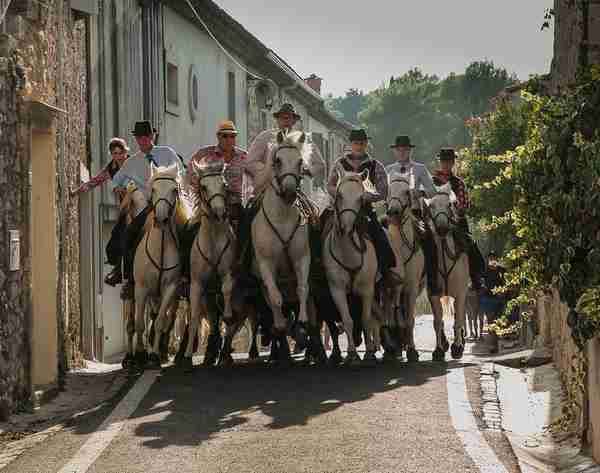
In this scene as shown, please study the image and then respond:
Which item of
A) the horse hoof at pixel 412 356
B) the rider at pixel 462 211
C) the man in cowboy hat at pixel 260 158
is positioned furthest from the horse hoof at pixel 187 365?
the rider at pixel 462 211

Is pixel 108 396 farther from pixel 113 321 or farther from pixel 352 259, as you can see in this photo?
pixel 113 321

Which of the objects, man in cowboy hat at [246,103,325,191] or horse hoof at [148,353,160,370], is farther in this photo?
horse hoof at [148,353,160,370]

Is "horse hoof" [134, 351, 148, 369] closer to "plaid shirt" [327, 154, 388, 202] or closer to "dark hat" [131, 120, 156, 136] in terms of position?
"dark hat" [131, 120, 156, 136]

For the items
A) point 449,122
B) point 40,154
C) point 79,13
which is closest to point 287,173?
point 40,154

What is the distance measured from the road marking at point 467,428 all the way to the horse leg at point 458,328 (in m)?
2.92

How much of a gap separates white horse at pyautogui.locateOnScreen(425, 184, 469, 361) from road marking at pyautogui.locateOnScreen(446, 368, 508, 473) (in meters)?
3.10

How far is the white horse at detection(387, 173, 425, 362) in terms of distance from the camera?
47.7ft

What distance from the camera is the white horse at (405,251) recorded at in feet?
47.7

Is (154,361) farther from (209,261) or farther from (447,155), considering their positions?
(447,155)

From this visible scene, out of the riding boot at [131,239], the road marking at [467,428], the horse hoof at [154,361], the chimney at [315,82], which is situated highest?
the chimney at [315,82]

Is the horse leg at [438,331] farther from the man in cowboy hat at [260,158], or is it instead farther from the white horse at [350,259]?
the man in cowboy hat at [260,158]

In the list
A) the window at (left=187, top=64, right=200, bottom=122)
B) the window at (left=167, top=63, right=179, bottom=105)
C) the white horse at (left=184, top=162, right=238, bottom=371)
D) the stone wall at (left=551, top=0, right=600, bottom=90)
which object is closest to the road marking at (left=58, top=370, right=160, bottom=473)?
the white horse at (left=184, top=162, right=238, bottom=371)

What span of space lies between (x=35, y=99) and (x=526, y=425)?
5424 millimetres

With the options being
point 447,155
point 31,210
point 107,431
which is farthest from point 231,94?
point 107,431
